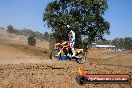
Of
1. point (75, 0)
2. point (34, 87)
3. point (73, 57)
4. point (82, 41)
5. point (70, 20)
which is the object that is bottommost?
point (34, 87)

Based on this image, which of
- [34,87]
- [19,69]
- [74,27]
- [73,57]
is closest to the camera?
[34,87]

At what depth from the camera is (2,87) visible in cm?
1377

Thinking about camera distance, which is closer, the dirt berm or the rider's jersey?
the dirt berm

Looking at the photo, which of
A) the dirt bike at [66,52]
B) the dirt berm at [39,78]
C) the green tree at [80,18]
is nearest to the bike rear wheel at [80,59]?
the dirt bike at [66,52]

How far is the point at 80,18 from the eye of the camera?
47.5 metres

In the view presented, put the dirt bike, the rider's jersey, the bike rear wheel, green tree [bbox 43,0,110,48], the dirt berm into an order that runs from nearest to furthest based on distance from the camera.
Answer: the dirt berm, the rider's jersey, the dirt bike, the bike rear wheel, green tree [bbox 43,0,110,48]

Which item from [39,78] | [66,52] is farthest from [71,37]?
[39,78]

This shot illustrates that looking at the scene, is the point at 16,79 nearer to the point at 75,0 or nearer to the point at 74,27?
the point at 74,27

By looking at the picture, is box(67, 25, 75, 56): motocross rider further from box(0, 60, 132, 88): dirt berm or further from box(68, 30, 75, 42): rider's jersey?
box(0, 60, 132, 88): dirt berm

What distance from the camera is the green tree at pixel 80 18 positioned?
151 feet

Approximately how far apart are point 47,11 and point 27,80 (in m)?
34.4

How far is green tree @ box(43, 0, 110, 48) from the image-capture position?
46031 mm

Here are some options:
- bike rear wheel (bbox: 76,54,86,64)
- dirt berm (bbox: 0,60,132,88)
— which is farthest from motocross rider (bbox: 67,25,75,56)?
dirt berm (bbox: 0,60,132,88)

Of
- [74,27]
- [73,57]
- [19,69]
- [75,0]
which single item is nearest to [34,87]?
[19,69]
